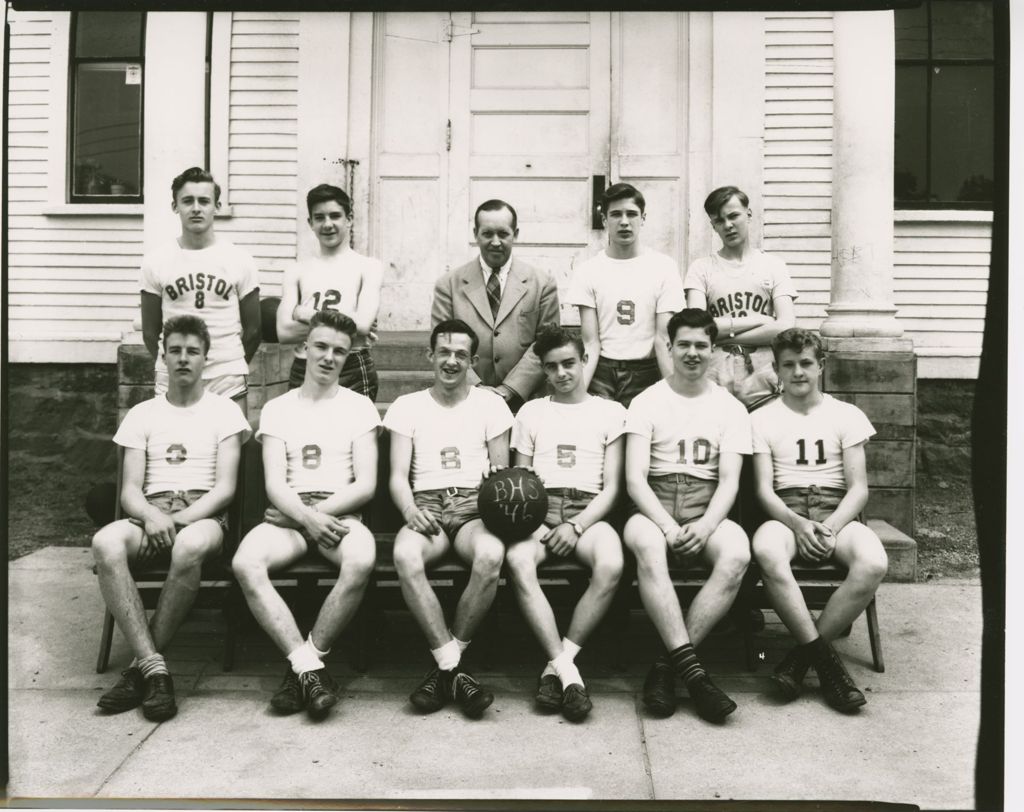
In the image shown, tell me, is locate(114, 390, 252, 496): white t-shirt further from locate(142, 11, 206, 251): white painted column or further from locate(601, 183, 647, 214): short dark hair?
locate(142, 11, 206, 251): white painted column

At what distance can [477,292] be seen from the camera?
5.07 m

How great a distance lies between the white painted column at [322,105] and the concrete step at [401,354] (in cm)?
95

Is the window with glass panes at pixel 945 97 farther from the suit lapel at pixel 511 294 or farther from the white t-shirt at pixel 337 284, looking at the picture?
the white t-shirt at pixel 337 284

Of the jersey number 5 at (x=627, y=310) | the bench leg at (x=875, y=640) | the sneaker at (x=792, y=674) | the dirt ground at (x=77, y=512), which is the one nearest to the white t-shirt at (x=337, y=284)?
the jersey number 5 at (x=627, y=310)

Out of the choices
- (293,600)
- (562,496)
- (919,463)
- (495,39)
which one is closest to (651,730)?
(562,496)

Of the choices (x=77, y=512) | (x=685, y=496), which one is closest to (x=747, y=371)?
(x=685, y=496)

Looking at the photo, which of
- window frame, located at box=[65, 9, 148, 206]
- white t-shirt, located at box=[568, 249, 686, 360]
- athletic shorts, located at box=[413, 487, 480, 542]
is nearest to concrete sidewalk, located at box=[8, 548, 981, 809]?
athletic shorts, located at box=[413, 487, 480, 542]

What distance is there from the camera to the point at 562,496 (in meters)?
4.45

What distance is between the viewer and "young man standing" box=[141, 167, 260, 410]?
4898 millimetres

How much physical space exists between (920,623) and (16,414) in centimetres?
609

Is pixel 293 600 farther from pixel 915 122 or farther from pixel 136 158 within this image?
pixel 915 122

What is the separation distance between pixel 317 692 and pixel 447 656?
0.53 m

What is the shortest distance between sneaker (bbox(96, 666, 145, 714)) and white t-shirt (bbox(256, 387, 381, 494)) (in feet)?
3.22

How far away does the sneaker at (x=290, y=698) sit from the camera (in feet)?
13.2
